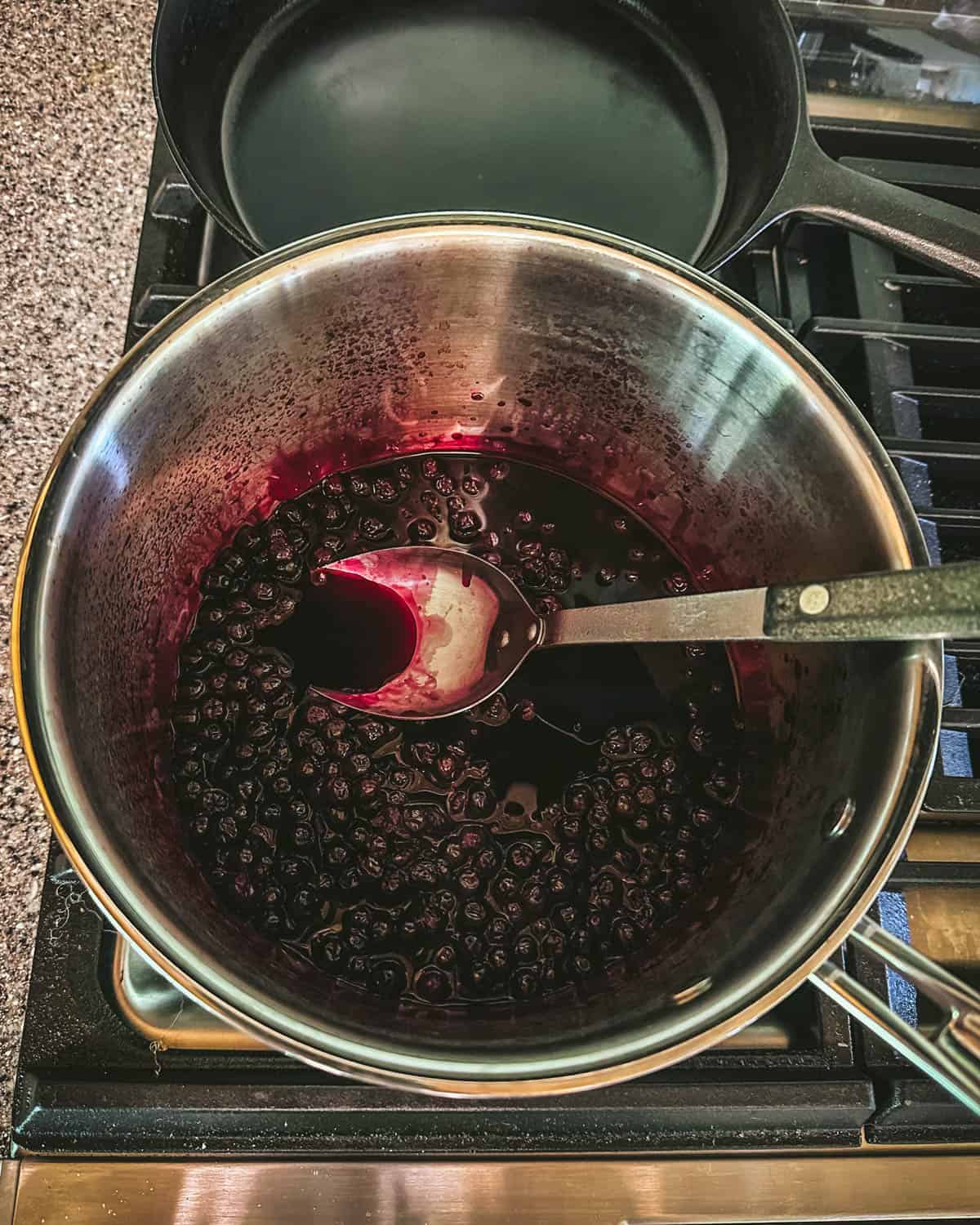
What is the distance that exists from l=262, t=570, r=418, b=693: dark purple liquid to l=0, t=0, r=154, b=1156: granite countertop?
22cm

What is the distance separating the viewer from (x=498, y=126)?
85cm

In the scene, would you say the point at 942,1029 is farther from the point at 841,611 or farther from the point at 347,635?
the point at 347,635

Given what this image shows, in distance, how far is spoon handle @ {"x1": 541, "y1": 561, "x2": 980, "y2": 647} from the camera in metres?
0.40

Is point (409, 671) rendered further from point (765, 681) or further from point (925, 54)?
point (925, 54)

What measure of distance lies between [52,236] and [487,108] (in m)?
0.41

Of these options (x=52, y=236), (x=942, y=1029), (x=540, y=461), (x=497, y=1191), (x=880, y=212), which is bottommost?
(x=497, y=1191)

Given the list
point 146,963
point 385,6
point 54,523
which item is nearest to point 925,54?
point 385,6

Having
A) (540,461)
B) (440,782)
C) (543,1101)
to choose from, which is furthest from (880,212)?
(543,1101)

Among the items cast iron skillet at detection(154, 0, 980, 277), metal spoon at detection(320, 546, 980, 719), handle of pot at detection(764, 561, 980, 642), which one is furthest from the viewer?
cast iron skillet at detection(154, 0, 980, 277)

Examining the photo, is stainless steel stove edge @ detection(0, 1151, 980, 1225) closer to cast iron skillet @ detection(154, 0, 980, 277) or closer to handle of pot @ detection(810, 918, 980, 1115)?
handle of pot @ detection(810, 918, 980, 1115)

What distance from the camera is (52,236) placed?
2.58 ft

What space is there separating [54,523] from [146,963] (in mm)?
309

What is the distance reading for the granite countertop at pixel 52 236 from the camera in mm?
677

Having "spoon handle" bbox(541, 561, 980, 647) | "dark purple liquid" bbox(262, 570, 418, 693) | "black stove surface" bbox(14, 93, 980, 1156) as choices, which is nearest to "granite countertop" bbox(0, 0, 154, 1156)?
"black stove surface" bbox(14, 93, 980, 1156)
